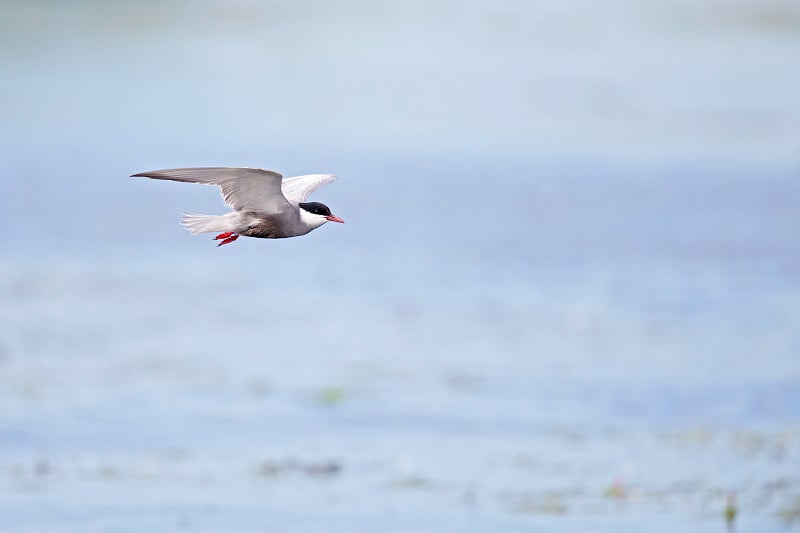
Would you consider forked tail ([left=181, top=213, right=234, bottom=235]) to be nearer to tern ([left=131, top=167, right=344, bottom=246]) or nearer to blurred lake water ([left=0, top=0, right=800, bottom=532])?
tern ([left=131, top=167, right=344, bottom=246])

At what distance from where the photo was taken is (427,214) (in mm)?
22703

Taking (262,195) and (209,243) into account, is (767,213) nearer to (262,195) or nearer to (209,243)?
(209,243)

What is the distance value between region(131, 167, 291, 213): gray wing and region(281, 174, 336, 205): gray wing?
0.40 meters

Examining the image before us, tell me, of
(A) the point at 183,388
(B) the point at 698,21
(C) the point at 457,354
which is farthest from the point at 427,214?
(B) the point at 698,21

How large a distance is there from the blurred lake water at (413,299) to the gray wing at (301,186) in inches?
133

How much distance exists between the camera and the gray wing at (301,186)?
7.43 meters

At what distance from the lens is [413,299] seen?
17750mm

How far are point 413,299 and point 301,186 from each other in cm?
1018

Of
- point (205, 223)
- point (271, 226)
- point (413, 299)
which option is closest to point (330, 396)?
point (413, 299)

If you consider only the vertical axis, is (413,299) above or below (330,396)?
above

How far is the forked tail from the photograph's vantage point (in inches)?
274

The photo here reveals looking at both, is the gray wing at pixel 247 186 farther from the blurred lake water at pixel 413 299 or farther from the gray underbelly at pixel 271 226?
the blurred lake water at pixel 413 299

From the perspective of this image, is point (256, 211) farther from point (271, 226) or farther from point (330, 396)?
point (330, 396)

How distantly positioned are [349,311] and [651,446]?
5.40m
